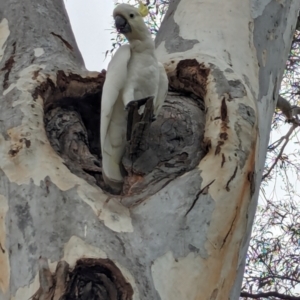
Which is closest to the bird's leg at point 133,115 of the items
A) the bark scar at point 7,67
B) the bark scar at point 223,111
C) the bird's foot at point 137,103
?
the bird's foot at point 137,103

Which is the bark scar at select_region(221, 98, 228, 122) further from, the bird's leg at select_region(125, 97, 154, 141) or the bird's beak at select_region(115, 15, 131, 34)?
the bird's beak at select_region(115, 15, 131, 34)

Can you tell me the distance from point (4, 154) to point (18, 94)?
17 centimetres

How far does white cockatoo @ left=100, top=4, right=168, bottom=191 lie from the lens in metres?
1.30

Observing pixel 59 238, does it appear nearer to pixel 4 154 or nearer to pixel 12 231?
pixel 12 231

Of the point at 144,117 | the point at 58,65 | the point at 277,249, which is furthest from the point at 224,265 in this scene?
the point at 277,249

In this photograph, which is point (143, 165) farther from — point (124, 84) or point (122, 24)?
point (122, 24)

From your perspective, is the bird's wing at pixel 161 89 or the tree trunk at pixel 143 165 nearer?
the tree trunk at pixel 143 165

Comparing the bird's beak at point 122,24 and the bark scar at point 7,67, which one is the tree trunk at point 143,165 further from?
the bird's beak at point 122,24

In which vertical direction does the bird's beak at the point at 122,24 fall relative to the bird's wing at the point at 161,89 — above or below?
above

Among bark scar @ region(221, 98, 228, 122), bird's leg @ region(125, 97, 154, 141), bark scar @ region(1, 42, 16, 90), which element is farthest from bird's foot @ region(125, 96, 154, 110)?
bark scar @ region(1, 42, 16, 90)

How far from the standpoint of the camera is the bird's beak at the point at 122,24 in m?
1.46

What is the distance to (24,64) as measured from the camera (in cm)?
136

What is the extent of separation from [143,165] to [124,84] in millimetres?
229

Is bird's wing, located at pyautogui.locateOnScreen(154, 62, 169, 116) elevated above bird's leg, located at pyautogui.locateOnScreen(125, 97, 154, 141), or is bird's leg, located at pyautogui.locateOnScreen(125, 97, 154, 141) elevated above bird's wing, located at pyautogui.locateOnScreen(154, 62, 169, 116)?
bird's wing, located at pyautogui.locateOnScreen(154, 62, 169, 116)
